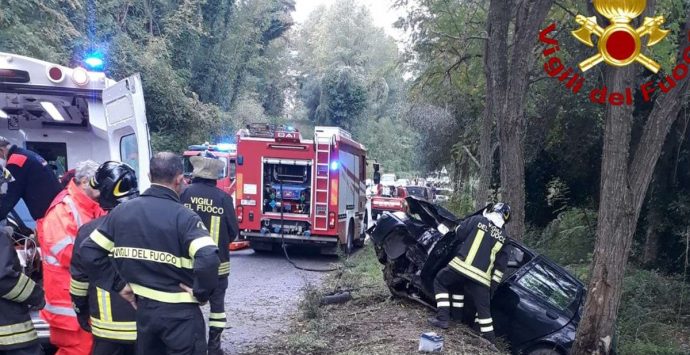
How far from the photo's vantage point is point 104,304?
13.1 feet

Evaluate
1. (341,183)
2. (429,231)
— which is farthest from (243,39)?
(429,231)

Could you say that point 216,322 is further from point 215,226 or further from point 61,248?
point 61,248

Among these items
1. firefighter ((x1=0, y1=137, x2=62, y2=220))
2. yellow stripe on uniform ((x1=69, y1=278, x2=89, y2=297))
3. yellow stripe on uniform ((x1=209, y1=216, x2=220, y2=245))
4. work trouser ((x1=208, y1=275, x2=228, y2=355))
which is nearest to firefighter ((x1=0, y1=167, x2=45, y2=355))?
yellow stripe on uniform ((x1=69, y1=278, x2=89, y2=297))

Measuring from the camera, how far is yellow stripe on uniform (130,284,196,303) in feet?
11.8

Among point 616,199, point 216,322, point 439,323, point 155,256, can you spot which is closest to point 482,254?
point 439,323

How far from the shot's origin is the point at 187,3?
24.5 m

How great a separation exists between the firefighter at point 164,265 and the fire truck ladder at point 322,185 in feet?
29.3

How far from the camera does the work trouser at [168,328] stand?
3.59m

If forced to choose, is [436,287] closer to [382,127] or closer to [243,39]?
[243,39]

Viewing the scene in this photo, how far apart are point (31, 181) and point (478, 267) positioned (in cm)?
436

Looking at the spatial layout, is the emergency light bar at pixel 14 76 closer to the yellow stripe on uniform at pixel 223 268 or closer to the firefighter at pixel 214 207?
the firefighter at pixel 214 207

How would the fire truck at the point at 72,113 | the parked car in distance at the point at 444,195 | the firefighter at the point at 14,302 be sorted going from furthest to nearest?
the parked car in distance at the point at 444,195, the fire truck at the point at 72,113, the firefighter at the point at 14,302

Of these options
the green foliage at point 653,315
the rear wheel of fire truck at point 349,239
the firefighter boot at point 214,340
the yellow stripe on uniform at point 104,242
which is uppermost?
the yellow stripe on uniform at point 104,242

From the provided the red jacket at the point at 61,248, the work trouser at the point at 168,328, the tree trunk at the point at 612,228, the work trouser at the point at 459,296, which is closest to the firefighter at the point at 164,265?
the work trouser at the point at 168,328
